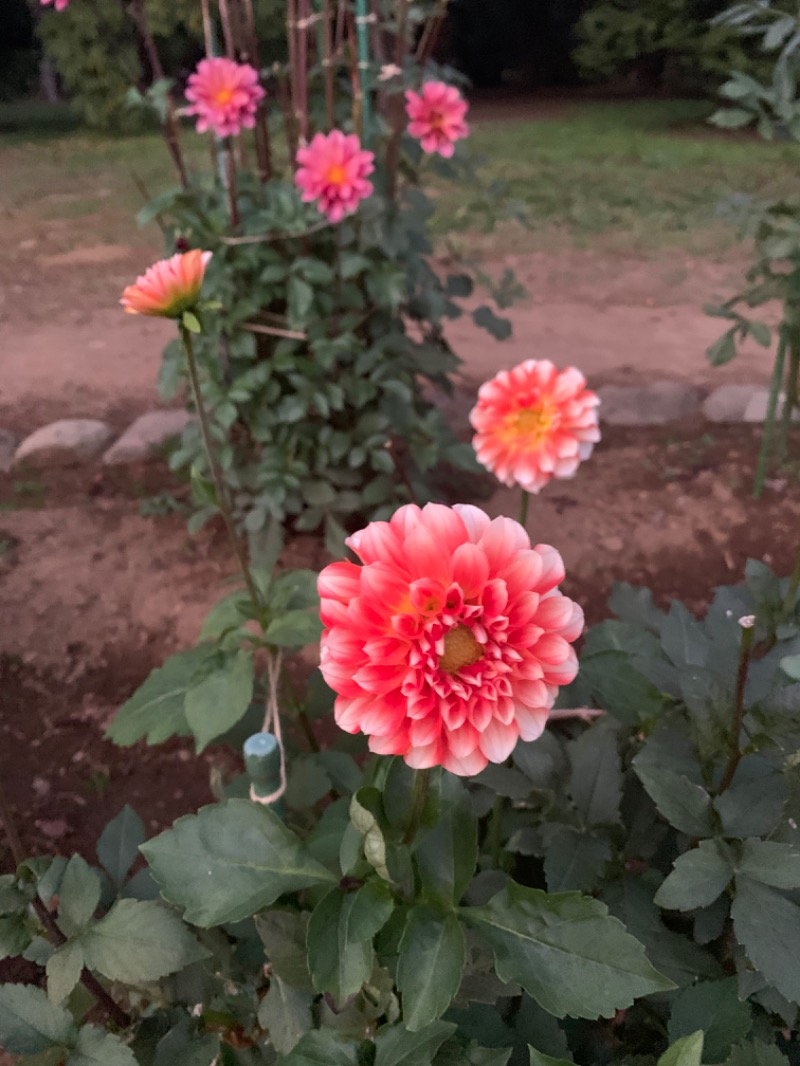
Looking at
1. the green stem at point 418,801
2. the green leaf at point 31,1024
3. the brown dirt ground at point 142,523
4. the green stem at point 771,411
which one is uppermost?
the green stem at point 418,801

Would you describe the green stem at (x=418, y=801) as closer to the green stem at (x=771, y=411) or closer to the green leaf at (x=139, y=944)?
the green leaf at (x=139, y=944)

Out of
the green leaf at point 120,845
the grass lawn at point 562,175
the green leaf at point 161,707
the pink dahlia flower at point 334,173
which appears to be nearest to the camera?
the green leaf at point 120,845

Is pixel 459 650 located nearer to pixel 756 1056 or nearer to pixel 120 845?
pixel 756 1056

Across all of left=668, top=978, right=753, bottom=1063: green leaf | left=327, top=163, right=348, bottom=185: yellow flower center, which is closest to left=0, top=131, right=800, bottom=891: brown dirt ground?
left=327, top=163, right=348, bottom=185: yellow flower center

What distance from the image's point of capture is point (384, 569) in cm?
46

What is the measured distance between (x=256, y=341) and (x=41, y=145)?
4.43 metres

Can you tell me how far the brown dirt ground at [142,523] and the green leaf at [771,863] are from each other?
103 cm

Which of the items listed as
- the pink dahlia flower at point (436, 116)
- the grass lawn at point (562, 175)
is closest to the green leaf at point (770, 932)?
the pink dahlia flower at point (436, 116)

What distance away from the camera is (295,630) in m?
0.85

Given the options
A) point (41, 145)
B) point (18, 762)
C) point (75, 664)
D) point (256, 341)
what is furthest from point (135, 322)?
point (41, 145)

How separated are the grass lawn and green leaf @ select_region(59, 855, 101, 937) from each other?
3.55 meters

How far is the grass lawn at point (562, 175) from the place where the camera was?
4.36m

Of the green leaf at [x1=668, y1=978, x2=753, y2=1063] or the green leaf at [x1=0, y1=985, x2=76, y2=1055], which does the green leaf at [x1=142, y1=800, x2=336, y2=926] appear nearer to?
the green leaf at [x1=0, y1=985, x2=76, y2=1055]

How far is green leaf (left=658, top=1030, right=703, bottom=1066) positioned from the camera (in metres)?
0.43
